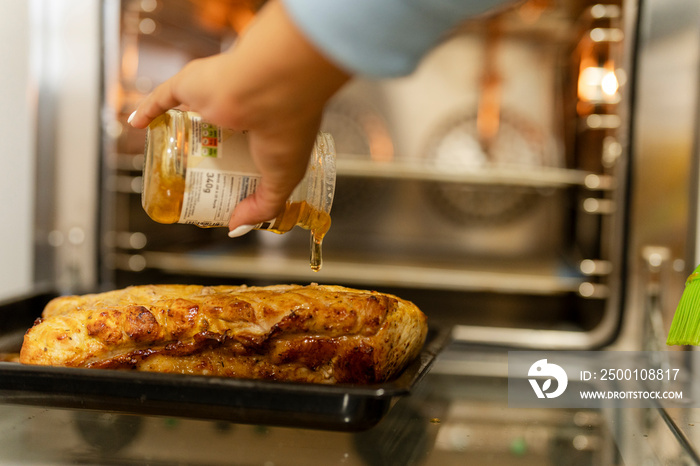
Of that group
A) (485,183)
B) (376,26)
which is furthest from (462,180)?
(376,26)

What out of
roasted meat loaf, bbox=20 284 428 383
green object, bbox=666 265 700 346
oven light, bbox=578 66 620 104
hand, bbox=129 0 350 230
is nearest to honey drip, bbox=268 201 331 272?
roasted meat loaf, bbox=20 284 428 383

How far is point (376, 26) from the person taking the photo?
0.57 m

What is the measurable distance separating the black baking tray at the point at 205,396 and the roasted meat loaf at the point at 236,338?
77 millimetres

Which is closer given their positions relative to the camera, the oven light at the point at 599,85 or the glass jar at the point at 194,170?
the glass jar at the point at 194,170

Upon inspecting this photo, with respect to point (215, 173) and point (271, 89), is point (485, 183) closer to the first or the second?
point (215, 173)

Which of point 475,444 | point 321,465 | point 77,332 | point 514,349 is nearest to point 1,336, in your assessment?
point 77,332

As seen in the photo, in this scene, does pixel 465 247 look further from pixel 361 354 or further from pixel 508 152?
pixel 361 354

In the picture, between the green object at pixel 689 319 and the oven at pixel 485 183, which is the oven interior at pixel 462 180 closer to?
the oven at pixel 485 183

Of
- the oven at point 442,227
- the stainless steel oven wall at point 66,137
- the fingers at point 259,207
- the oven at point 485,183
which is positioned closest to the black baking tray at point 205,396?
the oven at point 442,227

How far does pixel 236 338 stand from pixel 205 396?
139 mm

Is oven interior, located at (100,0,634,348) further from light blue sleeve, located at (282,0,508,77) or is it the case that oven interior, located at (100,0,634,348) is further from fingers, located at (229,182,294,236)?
light blue sleeve, located at (282,0,508,77)

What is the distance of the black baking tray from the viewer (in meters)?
0.78

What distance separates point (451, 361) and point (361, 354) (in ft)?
2.22

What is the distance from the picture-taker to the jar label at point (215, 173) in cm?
84
